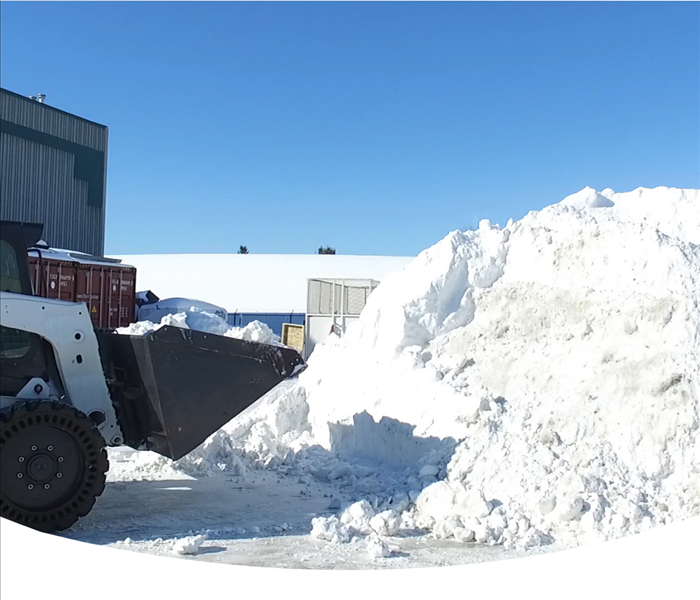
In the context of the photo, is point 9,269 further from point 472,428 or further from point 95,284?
point 95,284

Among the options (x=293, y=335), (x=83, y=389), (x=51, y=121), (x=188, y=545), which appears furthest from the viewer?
(x=293, y=335)

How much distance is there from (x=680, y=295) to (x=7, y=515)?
5.96m

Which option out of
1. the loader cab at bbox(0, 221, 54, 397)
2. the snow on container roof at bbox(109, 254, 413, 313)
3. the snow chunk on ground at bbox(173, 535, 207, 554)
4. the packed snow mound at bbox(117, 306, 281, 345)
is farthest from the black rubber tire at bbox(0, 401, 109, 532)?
the snow on container roof at bbox(109, 254, 413, 313)

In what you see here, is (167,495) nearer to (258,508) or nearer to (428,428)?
(258,508)

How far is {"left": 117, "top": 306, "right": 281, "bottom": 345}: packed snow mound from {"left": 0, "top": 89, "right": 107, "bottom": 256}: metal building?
2.66 m

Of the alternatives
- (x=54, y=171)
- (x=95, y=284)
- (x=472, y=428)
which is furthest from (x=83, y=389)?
(x=95, y=284)

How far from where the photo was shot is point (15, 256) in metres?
5.23

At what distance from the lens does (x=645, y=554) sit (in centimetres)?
397

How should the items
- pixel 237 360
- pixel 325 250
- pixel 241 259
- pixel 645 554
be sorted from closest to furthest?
pixel 645 554 → pixel 237 360 → pixel 241 259 → pixel 325 250

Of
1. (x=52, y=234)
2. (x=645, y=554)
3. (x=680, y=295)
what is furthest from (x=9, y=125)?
(x=645, y=554)

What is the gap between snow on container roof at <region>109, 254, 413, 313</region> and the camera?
108 ft

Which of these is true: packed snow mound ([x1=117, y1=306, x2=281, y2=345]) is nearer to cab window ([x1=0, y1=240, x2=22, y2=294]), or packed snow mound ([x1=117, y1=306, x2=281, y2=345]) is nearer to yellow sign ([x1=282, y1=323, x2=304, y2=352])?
yellow sign ([x1=282, y1=323, x2=304, y2=352])

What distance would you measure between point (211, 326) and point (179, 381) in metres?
13.2

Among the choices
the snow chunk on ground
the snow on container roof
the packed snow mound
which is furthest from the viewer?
the snow on container roof
